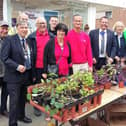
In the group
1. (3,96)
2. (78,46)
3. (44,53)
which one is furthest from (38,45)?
(3,96)

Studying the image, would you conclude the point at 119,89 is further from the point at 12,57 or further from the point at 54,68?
the point at 12,57

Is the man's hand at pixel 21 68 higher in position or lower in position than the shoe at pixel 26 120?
higher

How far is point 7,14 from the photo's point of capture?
6.24 metres

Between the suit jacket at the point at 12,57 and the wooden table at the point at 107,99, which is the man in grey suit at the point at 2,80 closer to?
the suit jacket at the point at 12,57

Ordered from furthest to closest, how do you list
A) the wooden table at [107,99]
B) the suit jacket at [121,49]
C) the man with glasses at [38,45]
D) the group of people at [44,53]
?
the suit jacket at [121,49] → the man with glasses at [38,45] → the group of people at [44,53] → the wooden table at [107,99]

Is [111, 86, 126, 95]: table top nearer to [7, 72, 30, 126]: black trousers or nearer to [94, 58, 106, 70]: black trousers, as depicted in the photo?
[94, 58, 106, 70]: black trousers

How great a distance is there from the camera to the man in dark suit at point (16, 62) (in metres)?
2.57

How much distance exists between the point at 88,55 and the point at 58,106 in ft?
5.12

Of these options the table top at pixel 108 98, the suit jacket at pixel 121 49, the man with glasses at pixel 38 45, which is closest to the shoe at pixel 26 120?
the man with glasses at pixel 38 45

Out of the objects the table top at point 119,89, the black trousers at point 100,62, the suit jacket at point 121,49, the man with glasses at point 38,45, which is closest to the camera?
the table top at point 119,89

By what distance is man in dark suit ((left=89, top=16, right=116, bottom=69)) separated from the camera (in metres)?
3.43

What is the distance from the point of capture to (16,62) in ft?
8.60

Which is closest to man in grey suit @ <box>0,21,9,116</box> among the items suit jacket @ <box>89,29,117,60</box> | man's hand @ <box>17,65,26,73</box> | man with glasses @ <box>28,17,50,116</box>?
man with glasses @ <box>28,17,50,116</box>

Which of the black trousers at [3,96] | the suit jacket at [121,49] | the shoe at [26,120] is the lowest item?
the shoe at [26,120]
